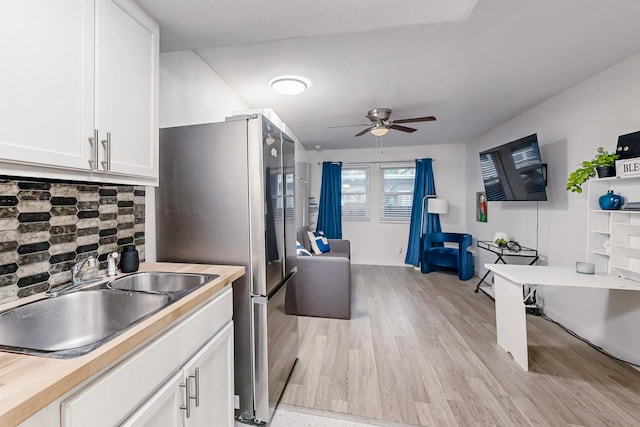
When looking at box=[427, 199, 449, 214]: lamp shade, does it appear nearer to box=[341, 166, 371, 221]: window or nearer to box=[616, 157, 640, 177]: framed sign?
box=[341, 166, 371, 221]: window

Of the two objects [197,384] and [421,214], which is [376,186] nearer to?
[421,214]

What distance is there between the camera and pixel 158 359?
87cm

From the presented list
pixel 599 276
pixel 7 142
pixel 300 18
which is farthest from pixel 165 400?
pixel 599 276

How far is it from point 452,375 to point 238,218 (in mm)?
1972

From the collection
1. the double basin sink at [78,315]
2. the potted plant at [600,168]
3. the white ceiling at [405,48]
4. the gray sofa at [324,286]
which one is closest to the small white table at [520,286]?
the potted plant at [600,168]

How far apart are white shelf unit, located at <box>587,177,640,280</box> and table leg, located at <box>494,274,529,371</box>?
75 cm

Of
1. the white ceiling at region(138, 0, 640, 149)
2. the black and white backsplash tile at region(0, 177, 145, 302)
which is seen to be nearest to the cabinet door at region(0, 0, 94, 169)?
the black and white backsplash tile at region(0, 177, 145, 302)

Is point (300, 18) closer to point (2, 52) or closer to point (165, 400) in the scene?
point (2, 52)

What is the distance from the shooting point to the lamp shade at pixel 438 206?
509 centimetres

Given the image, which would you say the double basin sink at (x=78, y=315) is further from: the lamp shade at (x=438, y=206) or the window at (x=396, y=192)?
the window at (x=396, y=192)

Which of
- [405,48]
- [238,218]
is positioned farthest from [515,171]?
[238,218]

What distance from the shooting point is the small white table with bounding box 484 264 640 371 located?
199cm

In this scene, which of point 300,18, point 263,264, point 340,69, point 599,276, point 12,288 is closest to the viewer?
point 12,288

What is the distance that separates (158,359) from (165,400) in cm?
15
